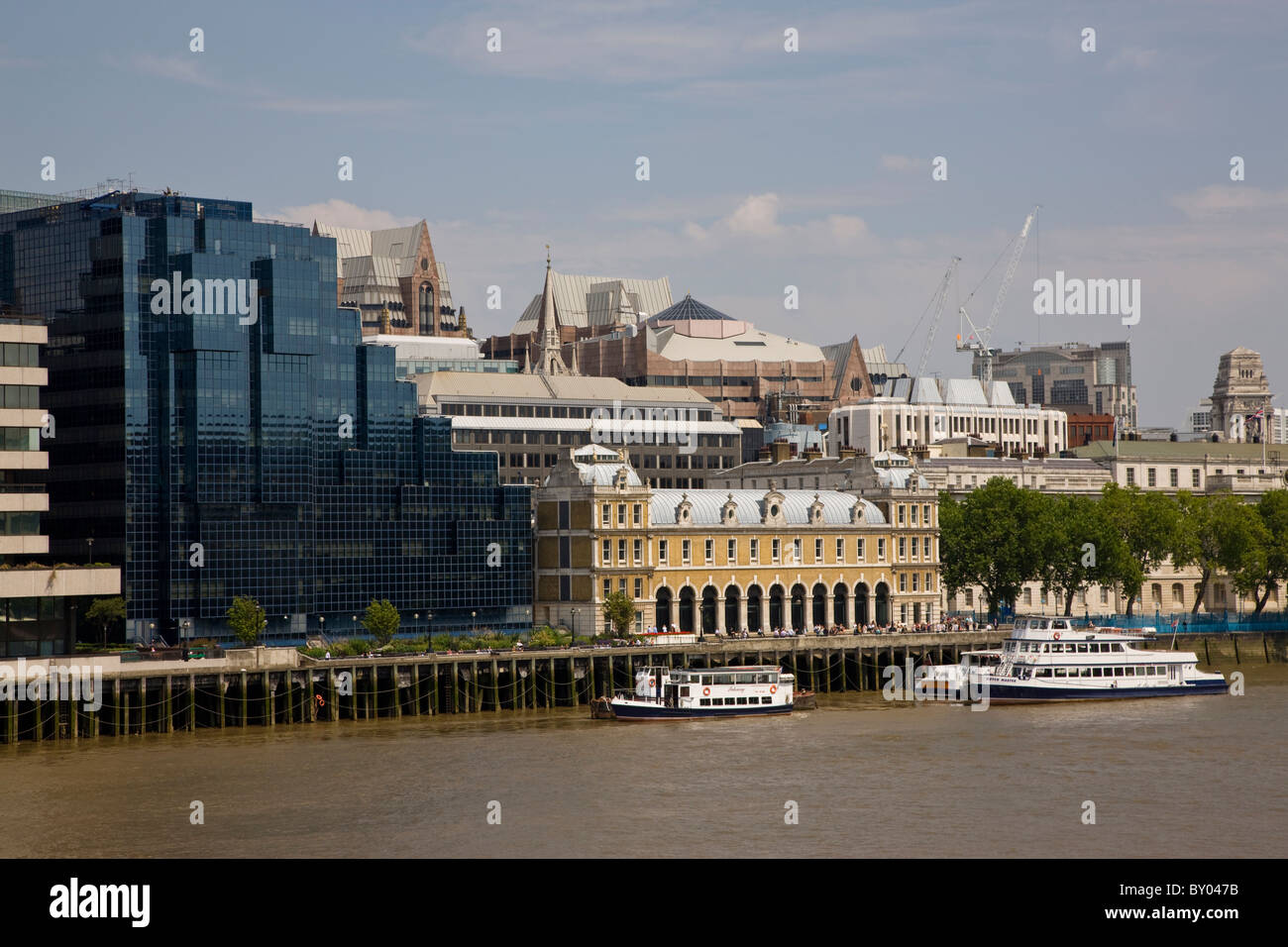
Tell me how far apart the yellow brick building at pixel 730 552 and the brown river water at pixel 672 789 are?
30.1m

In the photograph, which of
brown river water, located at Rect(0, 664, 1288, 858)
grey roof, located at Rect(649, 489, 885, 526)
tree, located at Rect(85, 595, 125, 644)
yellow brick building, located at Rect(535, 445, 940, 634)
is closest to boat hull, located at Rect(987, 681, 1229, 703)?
brown river water, located at Rect(0, 664, 1288, 858)

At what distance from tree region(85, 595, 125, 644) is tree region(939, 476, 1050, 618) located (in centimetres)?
6850

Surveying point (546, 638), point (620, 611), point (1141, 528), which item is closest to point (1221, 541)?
point (1141, 528)

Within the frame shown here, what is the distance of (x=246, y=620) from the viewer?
126m

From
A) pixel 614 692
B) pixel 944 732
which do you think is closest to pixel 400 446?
pixel 614 692

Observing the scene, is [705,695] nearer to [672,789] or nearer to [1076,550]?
[672,789]

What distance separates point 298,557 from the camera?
13525 centimetres

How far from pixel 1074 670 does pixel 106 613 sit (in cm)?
6313

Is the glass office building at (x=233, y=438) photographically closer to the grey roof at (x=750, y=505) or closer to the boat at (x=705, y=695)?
the grey roof at (x=750, y=505)

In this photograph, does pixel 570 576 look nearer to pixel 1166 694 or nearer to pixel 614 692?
pixel 614 692

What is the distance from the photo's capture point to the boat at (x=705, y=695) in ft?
371

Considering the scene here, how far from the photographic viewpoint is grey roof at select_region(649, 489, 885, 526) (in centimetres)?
14700
